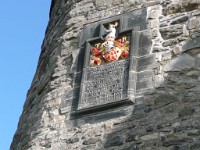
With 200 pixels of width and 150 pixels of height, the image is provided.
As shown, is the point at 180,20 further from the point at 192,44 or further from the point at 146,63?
the point at 146,63

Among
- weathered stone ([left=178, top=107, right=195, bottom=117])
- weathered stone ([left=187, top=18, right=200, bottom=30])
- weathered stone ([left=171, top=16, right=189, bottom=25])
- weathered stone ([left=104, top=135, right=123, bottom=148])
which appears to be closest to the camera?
weathered stone ([left=178, top=107, right=195, bottom=117])

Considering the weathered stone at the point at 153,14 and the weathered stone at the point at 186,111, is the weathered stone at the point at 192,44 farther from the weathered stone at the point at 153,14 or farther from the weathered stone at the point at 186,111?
the weathered stone at the point at 186,111

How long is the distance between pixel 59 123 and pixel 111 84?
0.73m

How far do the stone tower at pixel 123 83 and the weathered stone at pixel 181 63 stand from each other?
0.4 inches

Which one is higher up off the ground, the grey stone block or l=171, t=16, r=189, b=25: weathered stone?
l=171, t=16, r=189, b=25: weathered stone

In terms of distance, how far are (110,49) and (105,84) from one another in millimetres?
465

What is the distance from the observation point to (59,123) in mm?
6012

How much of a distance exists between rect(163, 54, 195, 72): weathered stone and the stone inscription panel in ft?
1.52

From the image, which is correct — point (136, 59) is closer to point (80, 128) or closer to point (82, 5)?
point (80, 128)

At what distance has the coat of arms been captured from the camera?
608 centimetres

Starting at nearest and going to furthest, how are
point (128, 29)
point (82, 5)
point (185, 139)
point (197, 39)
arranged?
point (185, 139) → point (197, 39) → point (128, 29) → point (82, 5)

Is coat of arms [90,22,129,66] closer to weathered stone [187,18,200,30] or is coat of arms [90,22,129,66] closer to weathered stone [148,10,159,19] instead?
weathered stone [148,10,159,19]

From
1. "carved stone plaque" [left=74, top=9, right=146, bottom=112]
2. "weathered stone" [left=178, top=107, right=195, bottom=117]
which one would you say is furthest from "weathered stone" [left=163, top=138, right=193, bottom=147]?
"carved stone plaque" [left=74, top=9, right=146, bottom=112]

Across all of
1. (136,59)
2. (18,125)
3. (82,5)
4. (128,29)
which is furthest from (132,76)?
(18,125)
